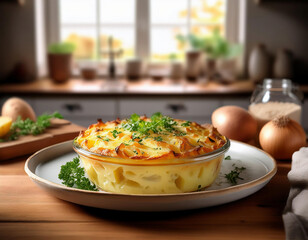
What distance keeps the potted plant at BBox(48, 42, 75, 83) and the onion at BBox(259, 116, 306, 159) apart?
8.13 ft

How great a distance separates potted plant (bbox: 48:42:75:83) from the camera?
333cm

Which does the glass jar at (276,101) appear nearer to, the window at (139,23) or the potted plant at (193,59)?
the potted plant at (193,59)

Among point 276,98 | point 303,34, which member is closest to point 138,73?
point 303,34

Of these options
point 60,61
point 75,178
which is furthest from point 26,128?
point 60,61

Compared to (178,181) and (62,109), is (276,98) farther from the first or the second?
(62,109)

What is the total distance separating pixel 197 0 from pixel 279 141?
8.94ft

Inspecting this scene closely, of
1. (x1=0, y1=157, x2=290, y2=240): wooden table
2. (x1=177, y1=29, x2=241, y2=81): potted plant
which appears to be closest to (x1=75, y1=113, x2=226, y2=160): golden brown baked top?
(x1=0, y1=157, x2=290, y2=240): wooden table

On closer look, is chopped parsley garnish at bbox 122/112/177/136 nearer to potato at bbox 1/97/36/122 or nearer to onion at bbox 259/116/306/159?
onion at bbox 259/116/306/159

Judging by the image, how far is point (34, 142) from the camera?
3.90 ft

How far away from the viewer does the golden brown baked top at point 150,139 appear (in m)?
0.79

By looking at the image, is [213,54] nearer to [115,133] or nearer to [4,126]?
[4,126]

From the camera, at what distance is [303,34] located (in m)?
3.39

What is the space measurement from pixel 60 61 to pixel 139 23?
790mm

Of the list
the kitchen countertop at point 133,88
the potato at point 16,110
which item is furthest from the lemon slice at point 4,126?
the kitchen countertop at point 133,88
